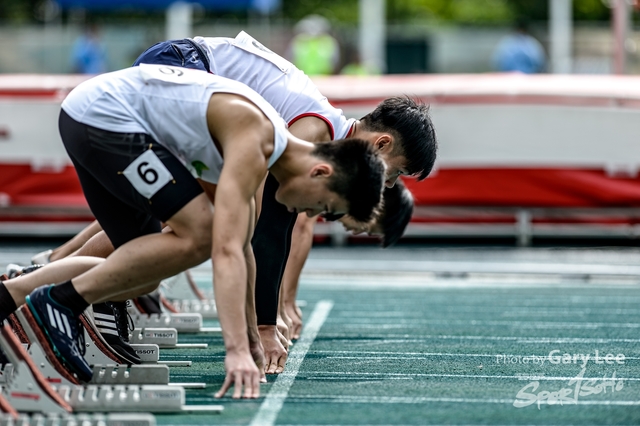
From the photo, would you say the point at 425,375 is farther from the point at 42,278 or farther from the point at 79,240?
the point at 79,240

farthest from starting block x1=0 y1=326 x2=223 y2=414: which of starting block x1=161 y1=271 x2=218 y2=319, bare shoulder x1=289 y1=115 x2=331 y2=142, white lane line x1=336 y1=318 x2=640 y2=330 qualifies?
starting block x1=161 y1=271 x2=218 y2=319

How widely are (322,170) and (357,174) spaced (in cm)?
13

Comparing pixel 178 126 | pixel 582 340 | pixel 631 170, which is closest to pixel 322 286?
pixel 582 340

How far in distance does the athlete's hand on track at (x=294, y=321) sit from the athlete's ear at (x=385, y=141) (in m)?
1.25

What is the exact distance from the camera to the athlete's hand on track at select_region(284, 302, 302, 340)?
597cm

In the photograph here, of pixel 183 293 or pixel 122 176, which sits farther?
pixel 183 293

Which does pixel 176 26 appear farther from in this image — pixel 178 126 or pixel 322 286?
pixel 178 126

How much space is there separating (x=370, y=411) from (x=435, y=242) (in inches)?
312

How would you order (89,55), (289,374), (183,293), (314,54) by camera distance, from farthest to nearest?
(89,55), (314,54), (183,293), (289,374)

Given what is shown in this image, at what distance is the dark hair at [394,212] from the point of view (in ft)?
19.0

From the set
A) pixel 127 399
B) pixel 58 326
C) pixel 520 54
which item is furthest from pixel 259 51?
pixel 520 54

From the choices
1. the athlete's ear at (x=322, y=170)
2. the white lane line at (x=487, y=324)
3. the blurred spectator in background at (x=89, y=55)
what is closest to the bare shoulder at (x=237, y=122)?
the athlete's ear at (x=322, y=170)

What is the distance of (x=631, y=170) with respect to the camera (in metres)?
10.9

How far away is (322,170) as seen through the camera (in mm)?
4129
